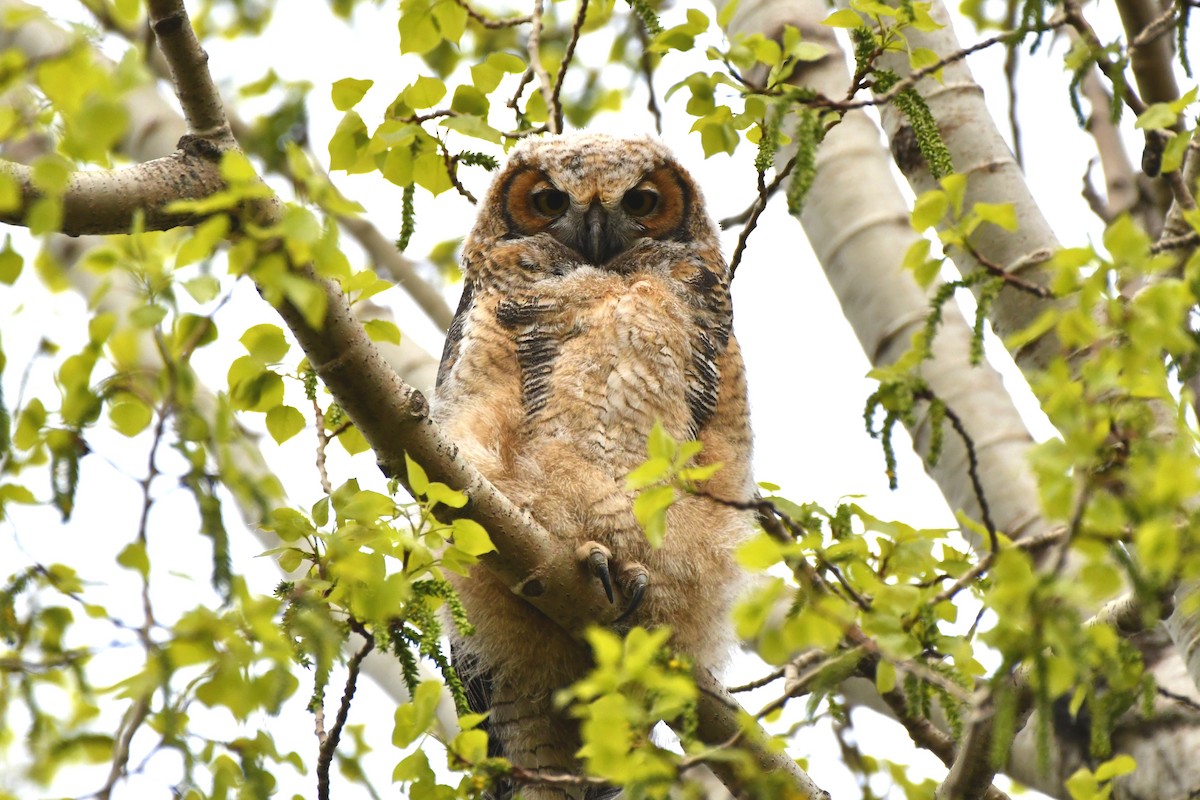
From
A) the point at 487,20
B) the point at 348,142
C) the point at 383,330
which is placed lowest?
the point at 383,330

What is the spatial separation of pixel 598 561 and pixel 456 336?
960 millimetres

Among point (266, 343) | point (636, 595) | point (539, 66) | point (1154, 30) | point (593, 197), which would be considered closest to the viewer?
point (266, 343)

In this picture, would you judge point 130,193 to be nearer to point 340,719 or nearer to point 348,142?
point 348,142

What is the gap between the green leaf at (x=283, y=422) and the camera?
2730 mm

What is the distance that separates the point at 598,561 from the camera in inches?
115

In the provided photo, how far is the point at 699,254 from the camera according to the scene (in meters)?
3.86

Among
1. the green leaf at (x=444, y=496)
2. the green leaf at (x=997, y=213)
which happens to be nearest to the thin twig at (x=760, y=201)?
the green leaf at (x=997, y=213)

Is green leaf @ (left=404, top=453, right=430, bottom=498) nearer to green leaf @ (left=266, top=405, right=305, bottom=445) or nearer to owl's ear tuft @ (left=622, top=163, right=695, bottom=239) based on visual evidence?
green leaf @ (left=266, top=405, right=305, bottom=445)

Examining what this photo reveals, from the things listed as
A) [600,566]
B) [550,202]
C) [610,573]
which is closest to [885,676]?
[600,566]

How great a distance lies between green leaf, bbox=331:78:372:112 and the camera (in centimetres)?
306

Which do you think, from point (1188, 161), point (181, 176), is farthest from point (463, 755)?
point (1188, 161)

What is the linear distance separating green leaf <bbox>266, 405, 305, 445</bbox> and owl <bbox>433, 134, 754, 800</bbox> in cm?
54

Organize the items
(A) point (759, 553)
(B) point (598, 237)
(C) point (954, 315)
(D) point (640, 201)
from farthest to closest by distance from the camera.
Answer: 1. (C) point (954, 315)
2. (D) point (640, 201)
3. (B) point (598, 237)
4. (A) point (759, 553)

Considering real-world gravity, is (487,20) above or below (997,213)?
above
